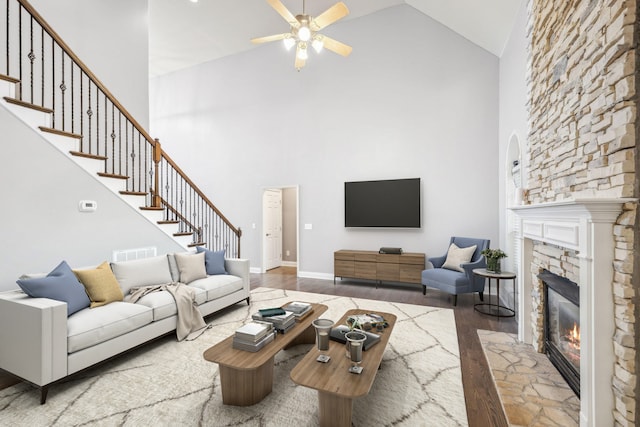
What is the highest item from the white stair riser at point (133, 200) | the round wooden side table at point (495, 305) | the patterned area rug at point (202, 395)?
the white stair riser at point (133, 200)

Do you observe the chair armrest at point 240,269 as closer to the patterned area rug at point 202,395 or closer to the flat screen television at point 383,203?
the patterned area rug at point 202,395

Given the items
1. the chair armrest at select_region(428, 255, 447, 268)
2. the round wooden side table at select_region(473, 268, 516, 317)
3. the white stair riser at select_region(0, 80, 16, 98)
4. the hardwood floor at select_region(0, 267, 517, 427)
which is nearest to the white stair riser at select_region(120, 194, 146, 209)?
the white stair riser at select_region(0, 80, 16, 98)

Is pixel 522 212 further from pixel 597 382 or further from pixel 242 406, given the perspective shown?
pixel 242 406

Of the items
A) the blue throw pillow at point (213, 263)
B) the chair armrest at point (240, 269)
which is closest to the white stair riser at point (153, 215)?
the blue throw pillow at point (213, 263)

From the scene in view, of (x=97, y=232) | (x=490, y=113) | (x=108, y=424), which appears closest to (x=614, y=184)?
(x=108, y=424)

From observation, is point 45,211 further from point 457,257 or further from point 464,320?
point 457,257

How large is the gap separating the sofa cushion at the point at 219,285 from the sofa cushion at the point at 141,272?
368mm

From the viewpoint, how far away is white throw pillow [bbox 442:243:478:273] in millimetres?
4762

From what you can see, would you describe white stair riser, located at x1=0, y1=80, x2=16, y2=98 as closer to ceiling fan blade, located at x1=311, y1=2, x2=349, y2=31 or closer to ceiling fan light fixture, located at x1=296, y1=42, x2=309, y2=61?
ceiling fan light fixture, located at x1=296, y1=42, x2=309, y2=61

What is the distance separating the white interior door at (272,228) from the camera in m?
7.06

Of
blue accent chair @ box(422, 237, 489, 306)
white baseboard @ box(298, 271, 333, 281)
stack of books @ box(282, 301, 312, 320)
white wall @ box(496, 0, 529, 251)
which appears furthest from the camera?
white baseboard @ box(298, 271, 333, 281)

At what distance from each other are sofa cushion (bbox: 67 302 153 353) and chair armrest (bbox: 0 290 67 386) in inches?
3.9

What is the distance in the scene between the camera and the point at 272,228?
24.6 ft

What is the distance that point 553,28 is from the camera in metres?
2.64
